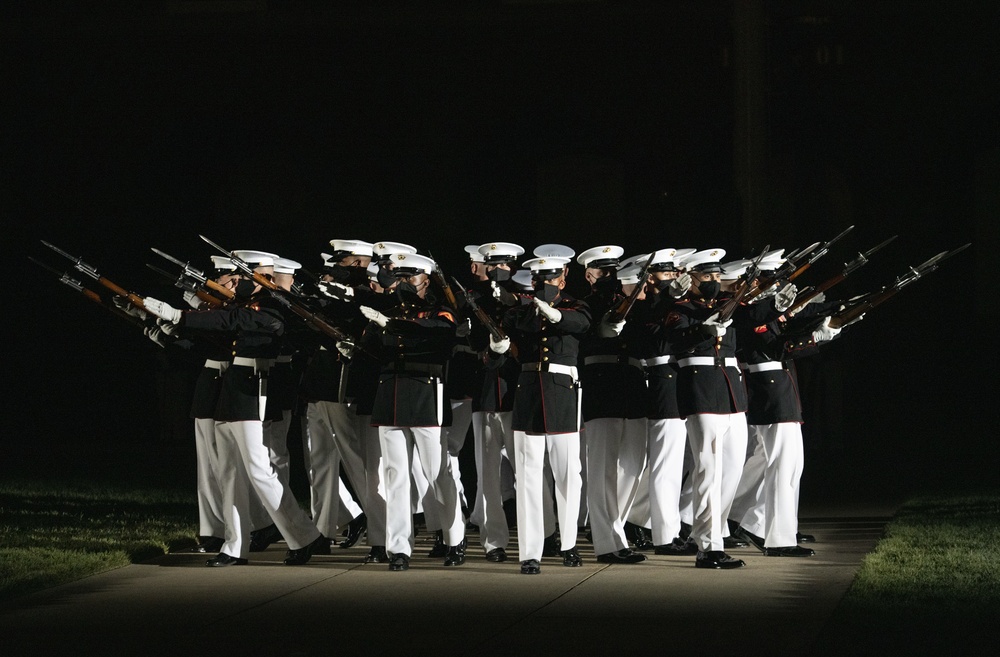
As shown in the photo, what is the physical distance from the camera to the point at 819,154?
21.5 meters

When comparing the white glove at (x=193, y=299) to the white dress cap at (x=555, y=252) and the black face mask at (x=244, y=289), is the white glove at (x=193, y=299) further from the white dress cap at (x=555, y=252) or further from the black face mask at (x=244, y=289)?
the white dress cap at (x=555, y=252)

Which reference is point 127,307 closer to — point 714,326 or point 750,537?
point 714,326

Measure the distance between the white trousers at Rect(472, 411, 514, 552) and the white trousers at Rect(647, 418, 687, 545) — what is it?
3.13 feet

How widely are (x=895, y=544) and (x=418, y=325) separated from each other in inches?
140

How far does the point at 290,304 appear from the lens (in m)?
10.5

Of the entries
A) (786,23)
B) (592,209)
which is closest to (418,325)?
(786,23)

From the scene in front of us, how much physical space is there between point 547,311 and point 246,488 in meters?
2.29

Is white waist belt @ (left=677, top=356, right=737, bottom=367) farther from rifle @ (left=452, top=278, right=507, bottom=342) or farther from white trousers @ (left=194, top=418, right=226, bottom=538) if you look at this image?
white trousers @ (left=194, top=418, right=226, bottom=538)

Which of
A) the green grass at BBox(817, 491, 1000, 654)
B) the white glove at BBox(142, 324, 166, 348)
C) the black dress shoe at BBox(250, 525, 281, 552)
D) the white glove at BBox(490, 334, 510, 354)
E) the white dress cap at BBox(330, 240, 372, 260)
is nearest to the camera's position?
the green grass at BBox(817, 491, 1000, 654)

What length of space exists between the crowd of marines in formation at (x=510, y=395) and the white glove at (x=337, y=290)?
0.09 ft

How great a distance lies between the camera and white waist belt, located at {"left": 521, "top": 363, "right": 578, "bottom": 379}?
10.1 meters

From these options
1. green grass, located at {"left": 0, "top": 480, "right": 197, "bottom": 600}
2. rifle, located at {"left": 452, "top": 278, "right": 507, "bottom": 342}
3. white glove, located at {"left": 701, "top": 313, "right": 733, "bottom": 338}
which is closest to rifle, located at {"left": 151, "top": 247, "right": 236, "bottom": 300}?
rifle, located at {"left": 452, "top": 278, "right": 507, "bottom": 342}

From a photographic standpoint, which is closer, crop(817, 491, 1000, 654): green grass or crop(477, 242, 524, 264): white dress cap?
crop(817, 491, 1000, 654): green grass

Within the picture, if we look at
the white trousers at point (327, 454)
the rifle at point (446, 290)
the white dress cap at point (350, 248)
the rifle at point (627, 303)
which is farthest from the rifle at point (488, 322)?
the white trousers at point (327, 454)
